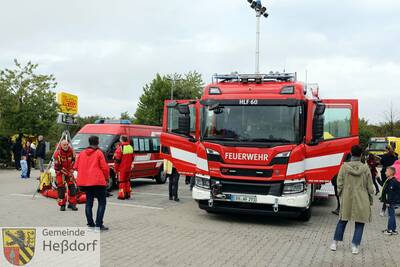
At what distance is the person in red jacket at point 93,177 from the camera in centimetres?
806

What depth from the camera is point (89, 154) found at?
8.28m

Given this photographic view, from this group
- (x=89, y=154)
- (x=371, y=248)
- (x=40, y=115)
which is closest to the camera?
(x=371, y=248)

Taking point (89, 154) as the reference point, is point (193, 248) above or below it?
below

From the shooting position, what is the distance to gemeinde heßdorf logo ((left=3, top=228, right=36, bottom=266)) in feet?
20.0

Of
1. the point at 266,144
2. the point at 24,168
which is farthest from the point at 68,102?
the point at 266,144

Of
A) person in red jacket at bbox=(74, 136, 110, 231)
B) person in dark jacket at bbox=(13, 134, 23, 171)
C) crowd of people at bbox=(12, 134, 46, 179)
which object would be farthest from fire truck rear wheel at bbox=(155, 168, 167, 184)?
person in red jacket at bbox=(74, 136, 110, 231)

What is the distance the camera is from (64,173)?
10.6 metres

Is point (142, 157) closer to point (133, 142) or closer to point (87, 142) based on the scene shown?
point (133, 142)

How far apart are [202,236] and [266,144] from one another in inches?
94.2

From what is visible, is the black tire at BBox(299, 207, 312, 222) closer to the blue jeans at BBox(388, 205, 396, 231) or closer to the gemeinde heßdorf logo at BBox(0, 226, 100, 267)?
the blue jeans at BBox(388, 205, 396, 231)

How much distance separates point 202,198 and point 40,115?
19313 mm

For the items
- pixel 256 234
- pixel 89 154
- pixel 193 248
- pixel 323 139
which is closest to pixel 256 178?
pixel 256 234

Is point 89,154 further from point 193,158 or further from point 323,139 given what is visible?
point 323,139

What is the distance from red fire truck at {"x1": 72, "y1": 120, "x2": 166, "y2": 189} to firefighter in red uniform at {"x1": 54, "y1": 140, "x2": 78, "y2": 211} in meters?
3.37
